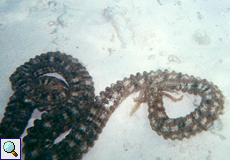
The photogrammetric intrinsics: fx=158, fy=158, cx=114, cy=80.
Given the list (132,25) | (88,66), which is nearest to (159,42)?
(132,25)

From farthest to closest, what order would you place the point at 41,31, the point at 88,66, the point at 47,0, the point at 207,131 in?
1. the point at 47,0
2. the point at 41,31
3. the point at 88,66
4. the point at 207,131

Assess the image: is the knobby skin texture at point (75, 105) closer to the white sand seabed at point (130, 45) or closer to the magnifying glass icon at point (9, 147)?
the magnifying glass icon at point (9, 147)

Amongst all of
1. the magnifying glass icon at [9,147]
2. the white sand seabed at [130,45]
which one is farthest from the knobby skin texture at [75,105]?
the white sand seabed at [130,45]

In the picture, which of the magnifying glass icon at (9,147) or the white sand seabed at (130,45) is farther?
the white sand seabed at (130,45)

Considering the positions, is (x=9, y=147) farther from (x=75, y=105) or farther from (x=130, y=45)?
(x=130, y=45)

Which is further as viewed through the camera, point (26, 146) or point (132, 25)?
point (132, 25)

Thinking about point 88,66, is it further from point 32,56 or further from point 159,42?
point 159,42

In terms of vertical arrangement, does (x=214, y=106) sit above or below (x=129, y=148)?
above
